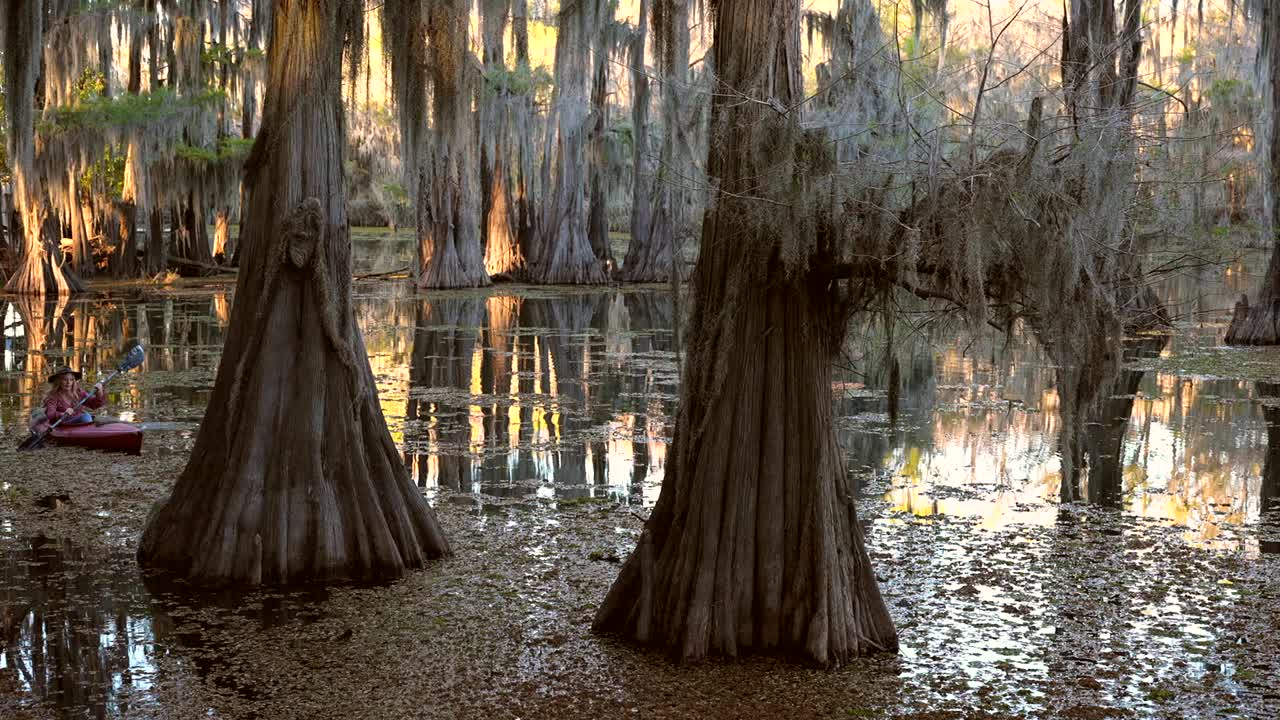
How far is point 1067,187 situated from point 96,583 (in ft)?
18.2

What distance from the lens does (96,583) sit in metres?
7.55

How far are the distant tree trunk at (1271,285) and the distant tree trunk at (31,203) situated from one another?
1626cm

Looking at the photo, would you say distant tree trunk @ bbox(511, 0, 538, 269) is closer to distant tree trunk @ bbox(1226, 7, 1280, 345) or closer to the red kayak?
distant tree trunk @ bbox(1226, 7, 1280, 345)

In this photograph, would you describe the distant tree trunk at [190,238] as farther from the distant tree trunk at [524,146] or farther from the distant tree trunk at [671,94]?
the distant tree trunk at [671,94]

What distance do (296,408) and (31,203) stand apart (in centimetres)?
2233

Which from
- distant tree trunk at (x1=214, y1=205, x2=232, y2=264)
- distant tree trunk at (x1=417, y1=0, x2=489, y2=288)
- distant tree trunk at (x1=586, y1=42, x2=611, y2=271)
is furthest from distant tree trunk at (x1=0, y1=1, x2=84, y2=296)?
distant tree trunk at (x1=586, y1=42, x2=611, y2=271)

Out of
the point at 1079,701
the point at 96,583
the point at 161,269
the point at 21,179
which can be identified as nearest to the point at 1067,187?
the point at 1079,701

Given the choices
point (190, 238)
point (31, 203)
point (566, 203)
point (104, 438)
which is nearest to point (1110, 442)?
point (104, 438)

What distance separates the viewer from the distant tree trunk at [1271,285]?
781 inches

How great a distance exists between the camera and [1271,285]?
2014 centimetres

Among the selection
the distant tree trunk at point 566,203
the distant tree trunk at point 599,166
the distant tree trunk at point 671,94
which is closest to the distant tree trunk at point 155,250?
the distant tree trunk at point 566,203

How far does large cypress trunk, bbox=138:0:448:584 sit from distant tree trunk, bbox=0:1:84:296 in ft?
20.0

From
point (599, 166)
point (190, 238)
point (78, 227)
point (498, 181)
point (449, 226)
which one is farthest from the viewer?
point (190, 238)

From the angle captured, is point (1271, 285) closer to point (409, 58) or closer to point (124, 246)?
point (409, 58)
